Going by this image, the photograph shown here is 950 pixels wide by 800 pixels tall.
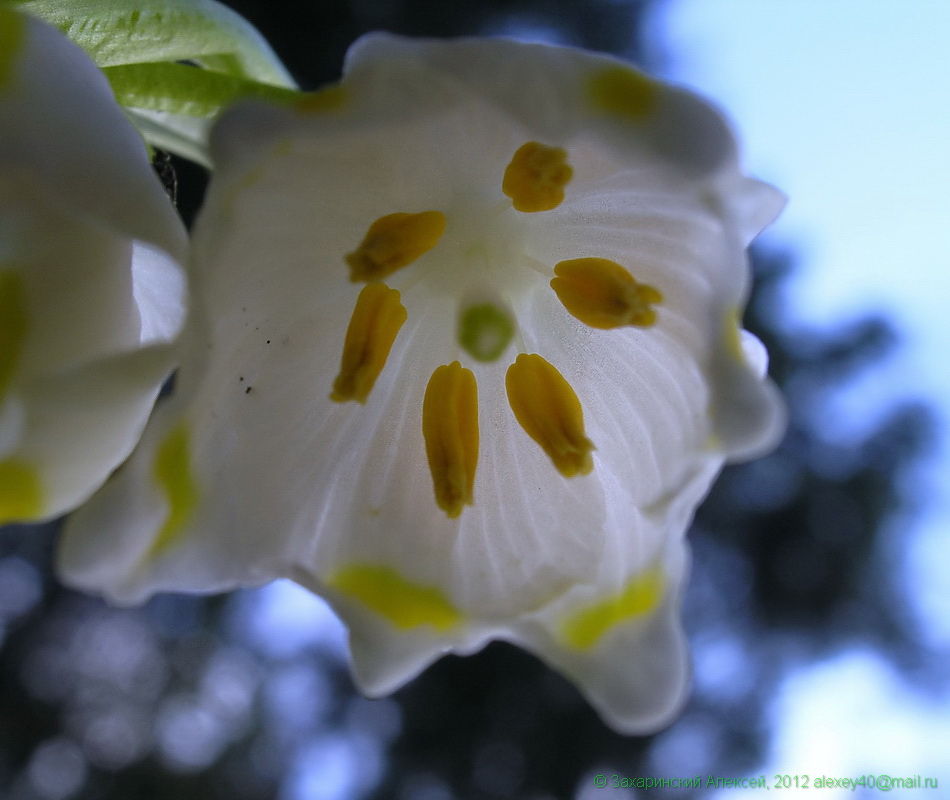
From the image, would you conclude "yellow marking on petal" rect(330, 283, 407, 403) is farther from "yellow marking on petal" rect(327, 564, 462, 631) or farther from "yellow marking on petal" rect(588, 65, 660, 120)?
"yellow marking on petal" rect(588, 65, 660, 120)

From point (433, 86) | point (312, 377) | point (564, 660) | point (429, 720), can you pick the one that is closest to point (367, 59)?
point (433, 86)

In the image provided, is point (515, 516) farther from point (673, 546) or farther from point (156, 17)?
point (156, 17)

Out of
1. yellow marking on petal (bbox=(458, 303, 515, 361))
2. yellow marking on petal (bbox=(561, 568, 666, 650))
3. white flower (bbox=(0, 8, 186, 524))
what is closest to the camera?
white flower (bbox=(0, 8, 186, 524))

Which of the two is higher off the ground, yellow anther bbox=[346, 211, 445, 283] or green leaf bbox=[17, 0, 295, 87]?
green leaf bbox=[17, 0, 295, 87]

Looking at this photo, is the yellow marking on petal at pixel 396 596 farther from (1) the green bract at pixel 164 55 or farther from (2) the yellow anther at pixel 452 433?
(1) the green bract at pixel 164 55

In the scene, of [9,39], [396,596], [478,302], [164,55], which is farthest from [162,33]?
[396,596]

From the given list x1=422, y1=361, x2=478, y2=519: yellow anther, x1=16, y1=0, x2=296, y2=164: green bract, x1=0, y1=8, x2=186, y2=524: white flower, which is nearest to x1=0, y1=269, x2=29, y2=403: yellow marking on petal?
x1=0, y1=8, x2=186, y2=524: white flower

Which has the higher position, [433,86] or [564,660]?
[433,86]

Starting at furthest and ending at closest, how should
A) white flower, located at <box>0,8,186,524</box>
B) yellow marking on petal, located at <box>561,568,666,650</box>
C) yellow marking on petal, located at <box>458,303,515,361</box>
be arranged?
yellow marking on petal, located at <box>458,303,515,361</box> < yellow marking on petal, located at <box>561,568,666,650</box> < white flower, located at <box>0,8,186,524</box>

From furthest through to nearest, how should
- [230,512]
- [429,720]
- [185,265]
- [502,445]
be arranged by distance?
[429,720], [502,445], [230,512], [185,265]
